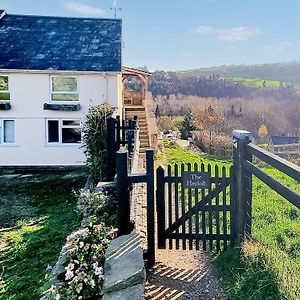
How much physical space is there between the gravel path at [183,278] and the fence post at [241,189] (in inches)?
25.5

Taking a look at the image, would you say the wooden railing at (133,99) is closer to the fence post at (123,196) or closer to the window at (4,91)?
the window at (4,91)

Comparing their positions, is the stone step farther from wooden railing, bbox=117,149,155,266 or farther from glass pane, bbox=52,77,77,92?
glass pane, bbox=52,77,77,92

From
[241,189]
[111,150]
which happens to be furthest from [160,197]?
[111,150]

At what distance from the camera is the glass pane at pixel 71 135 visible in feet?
Result: 56.1

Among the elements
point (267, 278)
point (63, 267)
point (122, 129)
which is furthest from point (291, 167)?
point (122, 129)

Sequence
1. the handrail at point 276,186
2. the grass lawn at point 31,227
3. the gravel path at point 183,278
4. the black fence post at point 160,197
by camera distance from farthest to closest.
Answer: the grass lawn at point 31,227, the black fence post at point 160,197, the gravel path at point 183,278, the handrail at point 276,186

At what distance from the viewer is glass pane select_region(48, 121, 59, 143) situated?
17156 mm

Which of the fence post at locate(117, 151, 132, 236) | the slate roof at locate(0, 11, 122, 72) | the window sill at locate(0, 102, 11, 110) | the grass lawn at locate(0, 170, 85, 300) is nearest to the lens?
the fence post at locate(117, 151, 132, 236)

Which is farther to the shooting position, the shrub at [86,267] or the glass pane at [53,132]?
the glass pane at [53,132]

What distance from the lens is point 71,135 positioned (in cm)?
1722

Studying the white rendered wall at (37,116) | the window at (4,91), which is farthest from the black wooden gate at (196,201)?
the window at (4,91)

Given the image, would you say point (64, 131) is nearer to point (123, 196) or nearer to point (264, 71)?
point (123, 196)

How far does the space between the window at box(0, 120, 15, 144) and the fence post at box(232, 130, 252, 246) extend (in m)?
13.6

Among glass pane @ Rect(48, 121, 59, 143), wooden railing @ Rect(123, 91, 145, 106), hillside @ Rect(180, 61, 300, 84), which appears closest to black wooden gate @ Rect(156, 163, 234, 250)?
glass pane @ Rect(48, 121, 59, 143)
